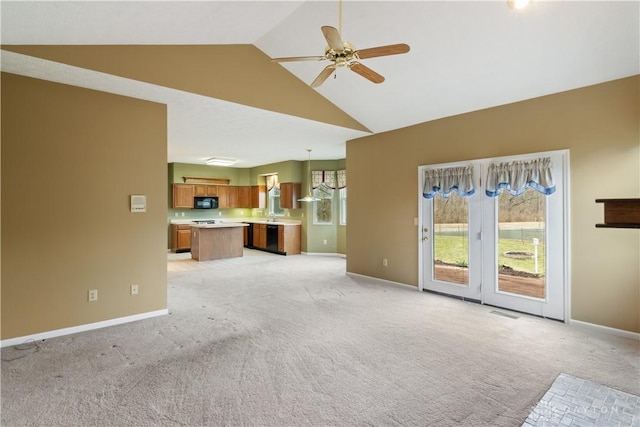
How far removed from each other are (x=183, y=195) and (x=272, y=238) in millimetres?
3058

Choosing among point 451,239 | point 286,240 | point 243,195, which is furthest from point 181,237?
point 451,239

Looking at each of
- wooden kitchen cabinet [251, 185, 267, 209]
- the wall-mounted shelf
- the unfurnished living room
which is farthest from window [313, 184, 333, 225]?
the wall-mounted shelf

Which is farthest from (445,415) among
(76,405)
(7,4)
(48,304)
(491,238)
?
(7,4)

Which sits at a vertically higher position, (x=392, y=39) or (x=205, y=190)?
(x=392, y=39)

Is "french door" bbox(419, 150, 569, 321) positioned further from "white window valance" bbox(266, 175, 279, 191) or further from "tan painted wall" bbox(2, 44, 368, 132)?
"white window valance" bbox(266, 175, 279, 191)

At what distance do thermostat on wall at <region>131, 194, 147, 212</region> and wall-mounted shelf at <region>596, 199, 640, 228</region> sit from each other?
432 centimetres

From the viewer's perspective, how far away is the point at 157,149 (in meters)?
4.00

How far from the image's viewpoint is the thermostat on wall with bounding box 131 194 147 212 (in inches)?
151

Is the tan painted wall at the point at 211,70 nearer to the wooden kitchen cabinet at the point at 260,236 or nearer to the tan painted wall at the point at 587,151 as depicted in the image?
the tan painted wall at the point at 587,151

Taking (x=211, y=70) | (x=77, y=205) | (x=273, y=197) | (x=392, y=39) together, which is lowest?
(x=77, y=205)

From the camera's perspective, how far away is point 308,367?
2.77 metres

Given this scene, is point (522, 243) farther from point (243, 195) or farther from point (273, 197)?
point (243, 195)

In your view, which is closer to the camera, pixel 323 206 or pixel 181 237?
pixel 323 206

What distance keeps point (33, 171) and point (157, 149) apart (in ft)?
3.99
